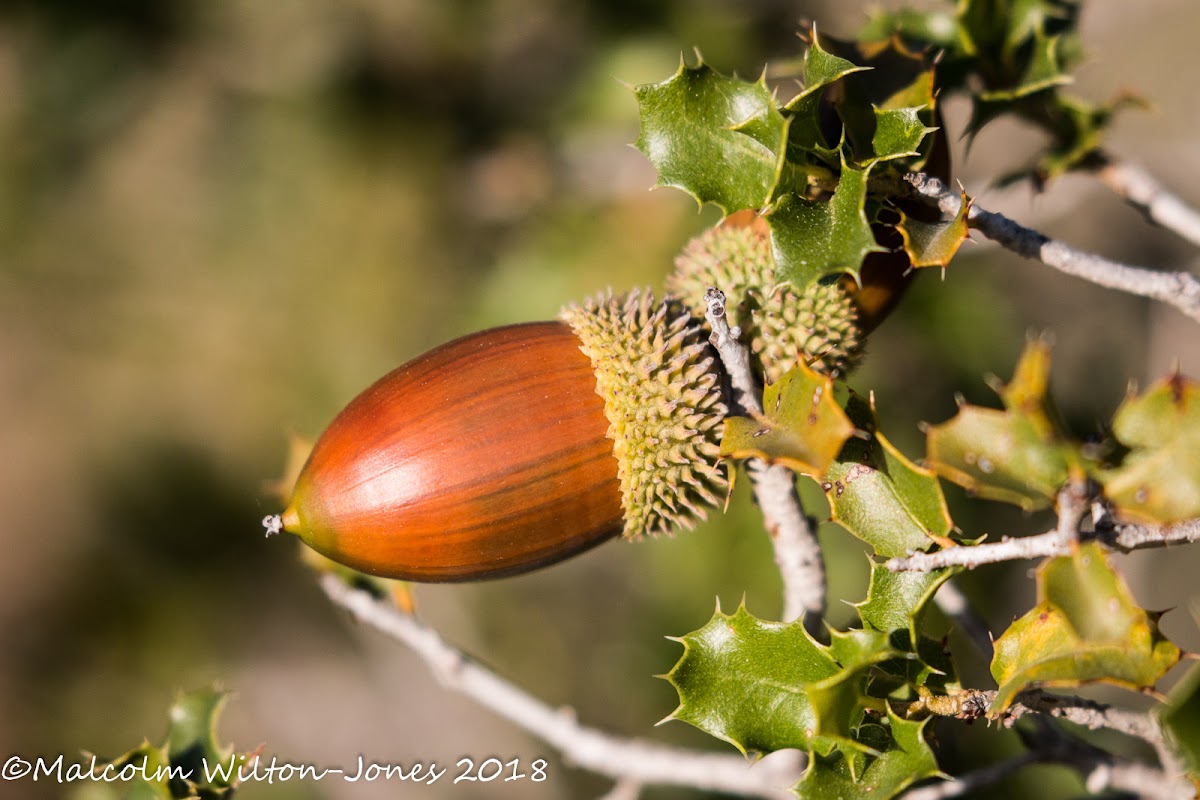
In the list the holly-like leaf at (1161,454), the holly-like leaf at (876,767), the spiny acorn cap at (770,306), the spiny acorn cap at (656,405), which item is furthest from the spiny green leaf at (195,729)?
the holly-like leaf at (1161,454)

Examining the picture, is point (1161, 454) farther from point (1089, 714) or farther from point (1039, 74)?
point (1039, 74)

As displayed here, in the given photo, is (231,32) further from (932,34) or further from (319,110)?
(932,34)

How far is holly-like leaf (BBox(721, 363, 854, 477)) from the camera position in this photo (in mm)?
1072

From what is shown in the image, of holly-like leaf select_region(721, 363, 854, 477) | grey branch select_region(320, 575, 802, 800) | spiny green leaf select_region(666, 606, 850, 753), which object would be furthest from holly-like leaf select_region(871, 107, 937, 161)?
grey branch select_region(320, 575, 802, 800)

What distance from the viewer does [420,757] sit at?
13.1 ft

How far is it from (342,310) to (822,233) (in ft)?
12.1

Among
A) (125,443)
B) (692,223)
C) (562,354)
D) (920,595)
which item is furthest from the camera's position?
(125,443)

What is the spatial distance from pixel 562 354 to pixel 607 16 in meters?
2.61

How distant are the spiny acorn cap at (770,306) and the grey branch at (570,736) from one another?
79 centimetres

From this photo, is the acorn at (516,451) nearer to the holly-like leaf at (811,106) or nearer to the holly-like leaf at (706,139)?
the holly-like leaf at (706,139)

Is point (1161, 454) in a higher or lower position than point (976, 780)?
higher

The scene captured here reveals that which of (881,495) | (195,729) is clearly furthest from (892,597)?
(195,729)

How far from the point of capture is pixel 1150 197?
175 cm

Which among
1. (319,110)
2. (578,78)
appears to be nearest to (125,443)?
(319,110)
